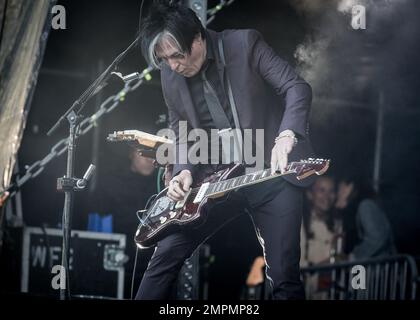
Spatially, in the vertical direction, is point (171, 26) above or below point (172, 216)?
above

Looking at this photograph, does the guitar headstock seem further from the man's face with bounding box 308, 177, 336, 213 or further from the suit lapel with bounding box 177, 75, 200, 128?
the man's face with bounding box 308, 177, 336, 213

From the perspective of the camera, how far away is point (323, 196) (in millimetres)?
6668

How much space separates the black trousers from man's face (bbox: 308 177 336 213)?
306 cm

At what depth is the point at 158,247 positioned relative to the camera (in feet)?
12.1

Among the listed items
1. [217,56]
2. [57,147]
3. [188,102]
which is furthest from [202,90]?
[57,147]

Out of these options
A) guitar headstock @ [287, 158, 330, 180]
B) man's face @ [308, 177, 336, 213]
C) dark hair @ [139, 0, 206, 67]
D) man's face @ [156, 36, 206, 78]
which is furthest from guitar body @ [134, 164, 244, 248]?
man's face @ [308, 177, 336, 213]

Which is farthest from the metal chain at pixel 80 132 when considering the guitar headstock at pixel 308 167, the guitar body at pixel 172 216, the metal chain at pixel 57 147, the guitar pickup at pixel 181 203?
the guitar headstock at pixel 308 167

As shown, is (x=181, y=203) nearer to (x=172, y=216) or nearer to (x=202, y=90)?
(x=172, y=216)

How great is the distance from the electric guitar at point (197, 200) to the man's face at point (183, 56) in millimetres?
568

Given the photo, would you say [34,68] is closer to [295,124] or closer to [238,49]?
[238,49]

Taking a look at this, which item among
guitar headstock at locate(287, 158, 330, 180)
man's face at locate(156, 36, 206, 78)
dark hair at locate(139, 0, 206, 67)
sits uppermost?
dark hair at locate(139, 0, 206, 67)

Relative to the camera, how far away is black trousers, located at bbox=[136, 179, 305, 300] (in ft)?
11.2

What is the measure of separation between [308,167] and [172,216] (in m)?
0.79
